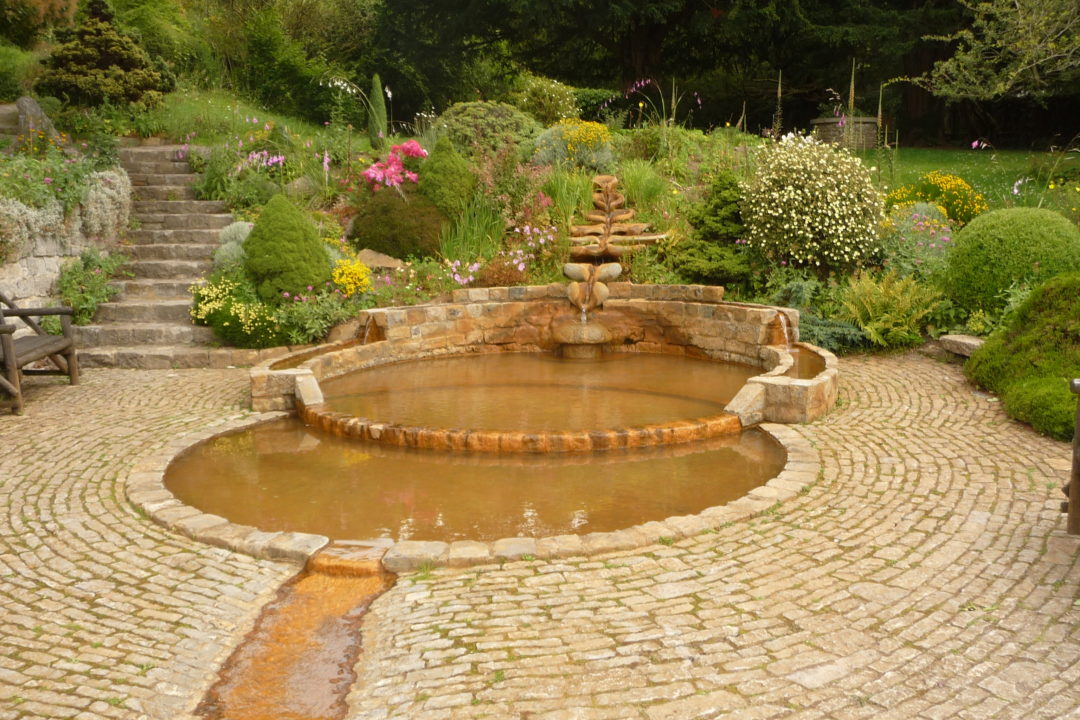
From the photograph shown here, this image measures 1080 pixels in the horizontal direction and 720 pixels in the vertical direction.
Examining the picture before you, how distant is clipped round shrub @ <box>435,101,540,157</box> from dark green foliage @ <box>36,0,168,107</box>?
4.81 metres

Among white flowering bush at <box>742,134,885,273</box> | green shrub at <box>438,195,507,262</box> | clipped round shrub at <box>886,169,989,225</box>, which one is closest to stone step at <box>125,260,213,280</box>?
green shrub at <box>438,195,507,262</box>

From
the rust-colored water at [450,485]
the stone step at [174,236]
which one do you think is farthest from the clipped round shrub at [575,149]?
the rust-colored water at [450,485]

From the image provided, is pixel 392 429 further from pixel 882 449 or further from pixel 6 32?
pixel 6 32

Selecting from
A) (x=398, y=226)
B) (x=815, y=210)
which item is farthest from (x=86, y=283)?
(x=815, y=210)

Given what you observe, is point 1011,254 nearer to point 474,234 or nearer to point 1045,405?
point 1045,405

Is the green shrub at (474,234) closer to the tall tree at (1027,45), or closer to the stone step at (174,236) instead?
the stone step at (174,236)

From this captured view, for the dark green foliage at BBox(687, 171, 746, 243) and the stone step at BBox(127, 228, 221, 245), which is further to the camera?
the stone step at BBox(127, 228, 221, 245)

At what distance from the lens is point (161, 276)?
10.5 metres

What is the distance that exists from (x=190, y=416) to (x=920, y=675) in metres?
5.74

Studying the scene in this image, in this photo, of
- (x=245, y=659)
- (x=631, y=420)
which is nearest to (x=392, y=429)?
(x=631, y=420)

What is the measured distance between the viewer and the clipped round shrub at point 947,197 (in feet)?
37.6

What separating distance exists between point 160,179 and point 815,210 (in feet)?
29.2

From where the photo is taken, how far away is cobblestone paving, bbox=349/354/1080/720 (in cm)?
292

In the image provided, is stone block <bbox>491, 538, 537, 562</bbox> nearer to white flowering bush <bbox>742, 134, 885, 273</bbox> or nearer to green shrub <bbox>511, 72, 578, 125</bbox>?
white flowering bush <bbox>742, 134, 885, 273</bbox>
